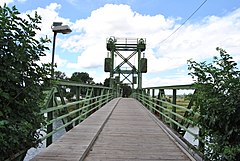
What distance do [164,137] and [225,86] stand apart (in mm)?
2703

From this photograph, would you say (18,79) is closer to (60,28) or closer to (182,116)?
(182,116)

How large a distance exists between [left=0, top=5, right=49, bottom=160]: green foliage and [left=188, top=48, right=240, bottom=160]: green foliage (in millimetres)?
1355

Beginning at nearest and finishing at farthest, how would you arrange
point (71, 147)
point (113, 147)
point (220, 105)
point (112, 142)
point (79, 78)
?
point (220, 105)
point (71, 147)
point (113, 147)
point (112, 142)
point (79, 78)

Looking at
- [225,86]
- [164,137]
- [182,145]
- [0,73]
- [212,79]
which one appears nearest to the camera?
[0,73]

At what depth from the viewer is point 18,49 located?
7.62 feet

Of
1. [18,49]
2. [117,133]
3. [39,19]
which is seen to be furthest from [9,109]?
[117,133]

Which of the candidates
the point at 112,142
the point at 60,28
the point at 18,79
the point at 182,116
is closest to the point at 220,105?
the point at 18,79

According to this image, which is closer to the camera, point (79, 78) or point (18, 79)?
point (18, 79)

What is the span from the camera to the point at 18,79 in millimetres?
2355

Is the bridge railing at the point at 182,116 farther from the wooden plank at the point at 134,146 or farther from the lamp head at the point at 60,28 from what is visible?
the lamp head at the point at 60,28

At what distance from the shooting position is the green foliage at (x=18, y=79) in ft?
7.25

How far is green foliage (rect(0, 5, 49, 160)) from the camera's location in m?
2.21

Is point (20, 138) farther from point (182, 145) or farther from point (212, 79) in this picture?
point (182, 145)

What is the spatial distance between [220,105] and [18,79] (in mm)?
1553
